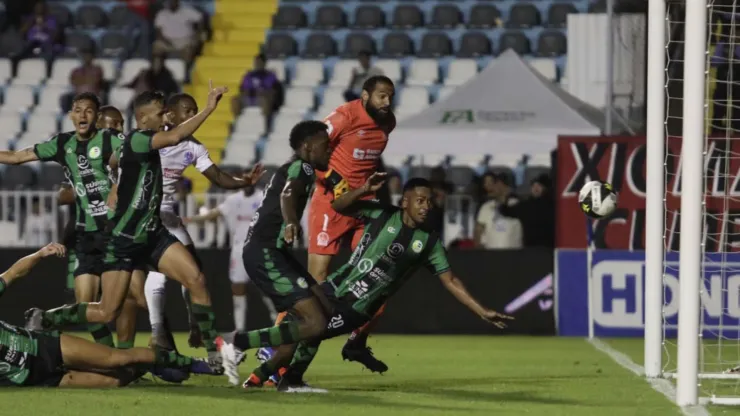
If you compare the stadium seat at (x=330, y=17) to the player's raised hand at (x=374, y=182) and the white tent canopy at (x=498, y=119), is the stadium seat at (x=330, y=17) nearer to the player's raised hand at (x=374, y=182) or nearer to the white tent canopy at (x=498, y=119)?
the white tent canopy at (x=498, y=119)

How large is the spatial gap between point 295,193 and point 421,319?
7720 millimetres

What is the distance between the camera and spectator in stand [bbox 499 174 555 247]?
17.2 m

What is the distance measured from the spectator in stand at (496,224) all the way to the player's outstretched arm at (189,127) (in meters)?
8.50

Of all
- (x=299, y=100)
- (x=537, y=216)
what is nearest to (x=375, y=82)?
(x=537, y=216)

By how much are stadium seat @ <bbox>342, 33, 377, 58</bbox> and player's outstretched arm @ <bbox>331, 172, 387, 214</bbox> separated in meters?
13.6

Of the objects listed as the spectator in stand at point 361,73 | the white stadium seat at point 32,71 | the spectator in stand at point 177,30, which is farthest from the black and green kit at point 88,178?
the white stadium seat at point 32,71

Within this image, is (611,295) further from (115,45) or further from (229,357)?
(115,45)

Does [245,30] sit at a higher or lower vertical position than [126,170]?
higher

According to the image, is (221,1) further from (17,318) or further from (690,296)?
(690,296)

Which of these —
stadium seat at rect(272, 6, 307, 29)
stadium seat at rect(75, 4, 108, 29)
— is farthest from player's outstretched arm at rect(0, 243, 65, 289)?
stadium seat at rect(75, 4, 108, 29)

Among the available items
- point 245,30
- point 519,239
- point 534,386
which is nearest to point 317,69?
point 245,30

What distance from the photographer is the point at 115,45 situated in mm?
24266

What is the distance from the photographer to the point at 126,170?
9.64 meters

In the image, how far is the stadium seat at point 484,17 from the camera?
23.8 m
